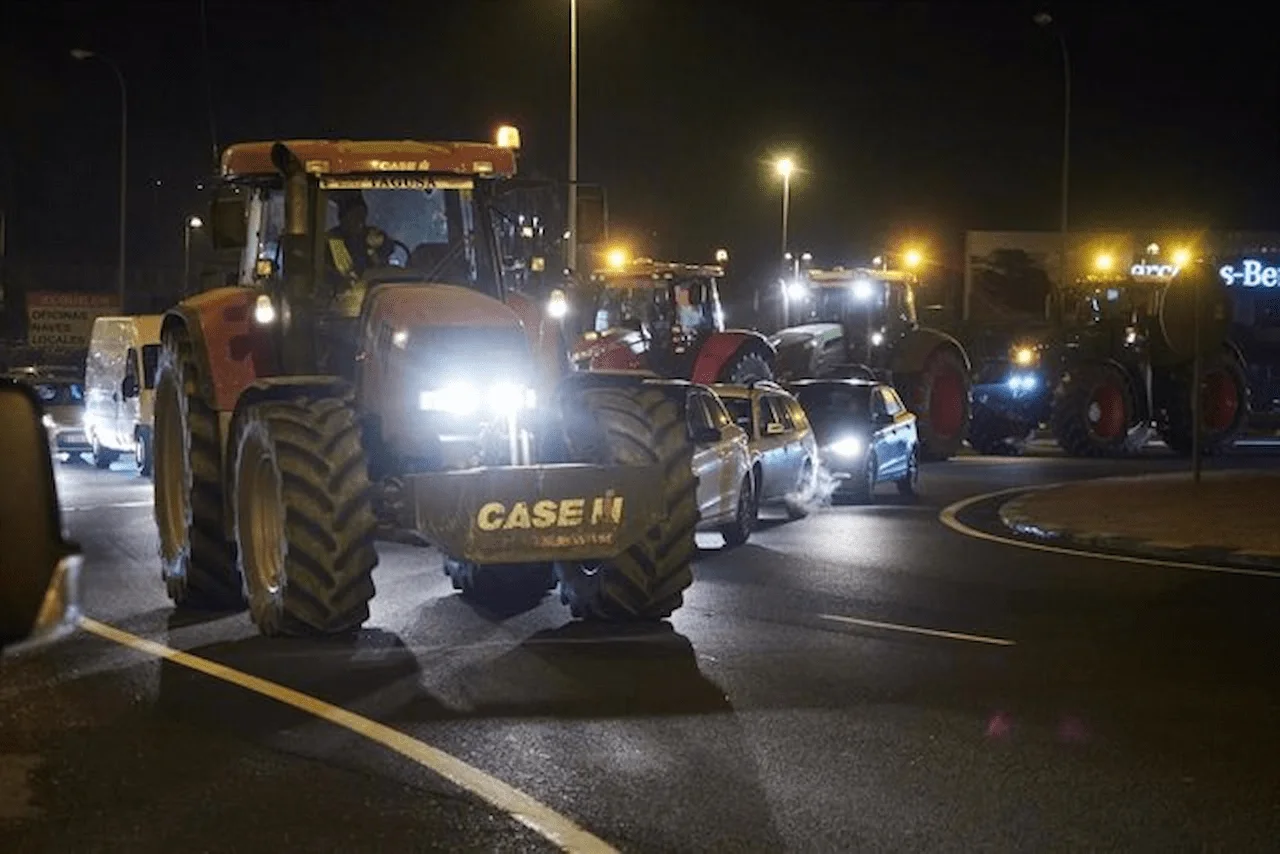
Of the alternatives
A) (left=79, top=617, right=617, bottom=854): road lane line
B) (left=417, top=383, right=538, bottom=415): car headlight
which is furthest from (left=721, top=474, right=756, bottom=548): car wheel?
(left=79, top=617, right=617, bottom=854): road lane line

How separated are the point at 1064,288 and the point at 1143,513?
46.0ft

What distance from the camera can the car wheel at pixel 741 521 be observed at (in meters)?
19.6

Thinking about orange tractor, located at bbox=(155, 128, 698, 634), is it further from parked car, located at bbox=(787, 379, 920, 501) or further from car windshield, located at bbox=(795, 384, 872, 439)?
car windshield, located at bbox=(795, 384, 872, 439)

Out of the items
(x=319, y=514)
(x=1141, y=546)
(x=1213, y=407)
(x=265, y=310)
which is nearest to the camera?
(x=319, y=514)

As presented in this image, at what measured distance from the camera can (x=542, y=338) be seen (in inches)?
547

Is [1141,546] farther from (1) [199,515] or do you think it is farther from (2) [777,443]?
(1) [199,515]

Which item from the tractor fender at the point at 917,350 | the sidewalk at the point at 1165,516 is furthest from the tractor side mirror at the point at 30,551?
the tractor fender at the point at 917,350

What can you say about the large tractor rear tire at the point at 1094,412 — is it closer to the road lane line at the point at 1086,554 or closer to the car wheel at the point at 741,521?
the road lane line at the point at 1086,554

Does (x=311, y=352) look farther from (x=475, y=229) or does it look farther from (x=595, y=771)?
(x=595, y=771)

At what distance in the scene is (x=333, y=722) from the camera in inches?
404

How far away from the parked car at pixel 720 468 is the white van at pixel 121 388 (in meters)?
10.3

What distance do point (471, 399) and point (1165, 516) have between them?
1133cm

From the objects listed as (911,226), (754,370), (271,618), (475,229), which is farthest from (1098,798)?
(911,226)

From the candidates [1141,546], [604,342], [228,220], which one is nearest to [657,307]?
[604,342]
